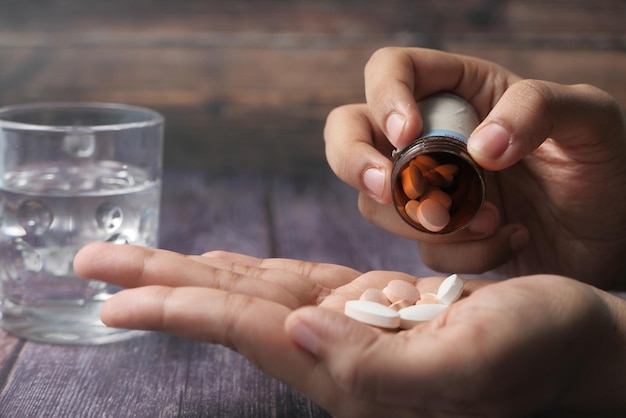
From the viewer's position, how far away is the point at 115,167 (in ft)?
4.03

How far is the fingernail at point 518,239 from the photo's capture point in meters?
1.25

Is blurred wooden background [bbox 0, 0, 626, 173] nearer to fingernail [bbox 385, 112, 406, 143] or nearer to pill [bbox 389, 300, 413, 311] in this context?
fingernail [bbox 385, 112, 406, 143]

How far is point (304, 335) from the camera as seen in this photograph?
75 centimetres

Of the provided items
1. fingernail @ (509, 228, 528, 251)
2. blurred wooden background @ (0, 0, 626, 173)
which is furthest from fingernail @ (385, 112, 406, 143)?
blurred wooden background @ (0, 0, 626, 173)

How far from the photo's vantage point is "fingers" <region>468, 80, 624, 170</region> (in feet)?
3.19

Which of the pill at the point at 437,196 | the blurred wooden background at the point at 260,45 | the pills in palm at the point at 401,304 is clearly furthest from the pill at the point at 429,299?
the blurred wooden background at the point at 260,45

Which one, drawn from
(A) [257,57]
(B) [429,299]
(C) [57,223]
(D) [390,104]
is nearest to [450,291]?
(B) [429,299]

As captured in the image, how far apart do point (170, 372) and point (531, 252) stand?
2.11ft

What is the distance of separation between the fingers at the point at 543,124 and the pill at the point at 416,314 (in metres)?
0.18

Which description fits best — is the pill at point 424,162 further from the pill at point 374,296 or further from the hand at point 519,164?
the pill at point 374,296

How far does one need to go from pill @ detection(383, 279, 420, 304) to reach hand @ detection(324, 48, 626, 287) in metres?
0.14

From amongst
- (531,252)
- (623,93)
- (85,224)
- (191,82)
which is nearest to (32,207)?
(85,224)

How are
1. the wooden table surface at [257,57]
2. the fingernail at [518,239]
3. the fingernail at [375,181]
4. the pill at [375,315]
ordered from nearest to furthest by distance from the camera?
the pill at [375,315]
the fingernail at [375,181]
the fingernail at [518,239]
the wooden table surface at [257,57]

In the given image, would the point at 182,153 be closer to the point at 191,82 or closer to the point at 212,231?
the point at 191,82
